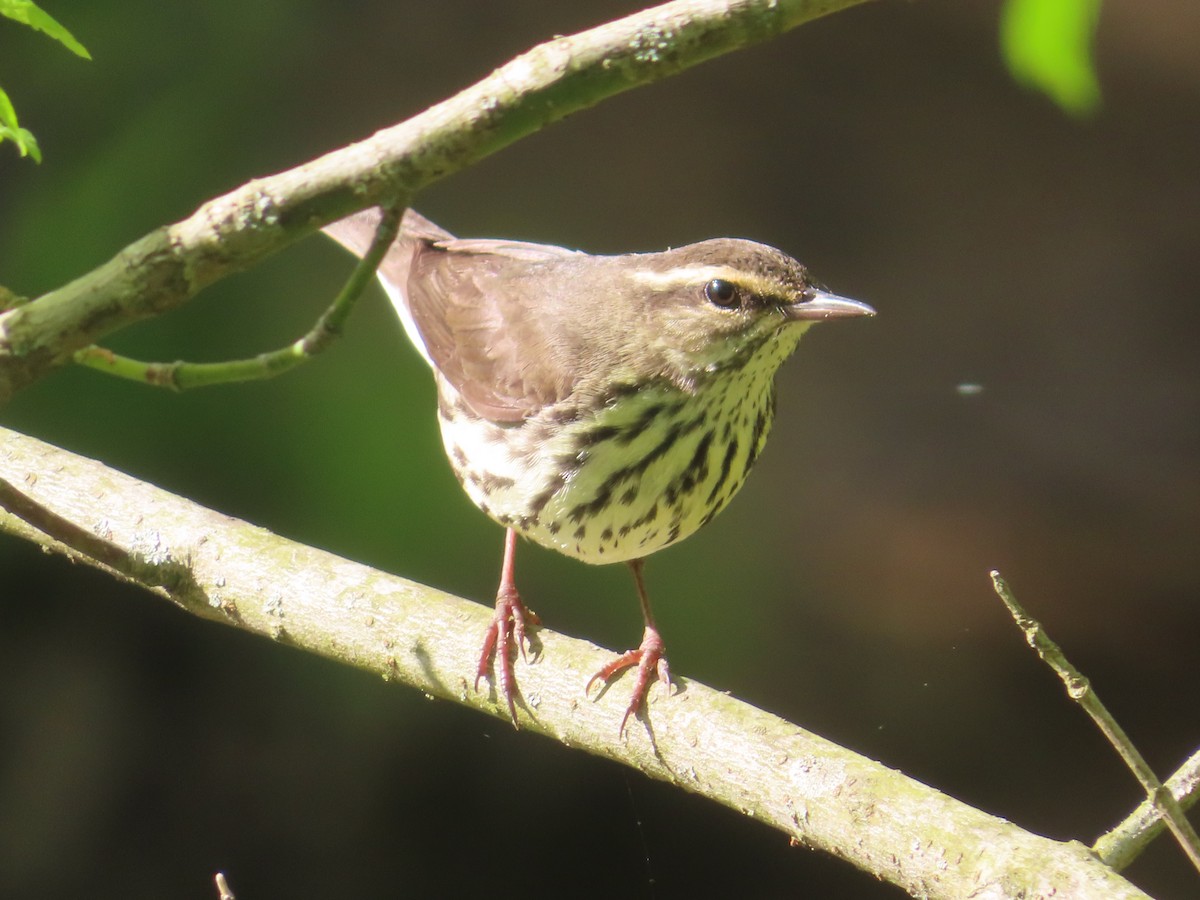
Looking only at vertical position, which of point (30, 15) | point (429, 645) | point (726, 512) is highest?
point (30, 15)

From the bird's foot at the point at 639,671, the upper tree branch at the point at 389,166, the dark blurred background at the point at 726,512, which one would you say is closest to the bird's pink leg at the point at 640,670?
the bird's foot at the point at 639,671

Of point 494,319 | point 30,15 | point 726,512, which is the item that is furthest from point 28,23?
point 726,512

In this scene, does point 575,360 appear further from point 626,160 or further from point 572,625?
point 626,160

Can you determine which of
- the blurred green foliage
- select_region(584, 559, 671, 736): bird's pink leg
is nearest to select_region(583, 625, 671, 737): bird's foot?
select_region(584, 559, 671, 736): bird's pink leg

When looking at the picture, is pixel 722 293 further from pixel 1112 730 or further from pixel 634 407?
pixel 1112 730

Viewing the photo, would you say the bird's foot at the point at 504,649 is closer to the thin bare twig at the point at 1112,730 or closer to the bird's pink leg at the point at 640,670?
the bird's pink leg at the point at 640,670

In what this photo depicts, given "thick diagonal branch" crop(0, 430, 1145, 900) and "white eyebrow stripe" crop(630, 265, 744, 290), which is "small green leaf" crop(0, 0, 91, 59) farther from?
"white eyebrow stripe" crop(630, 265, 744, 290)
